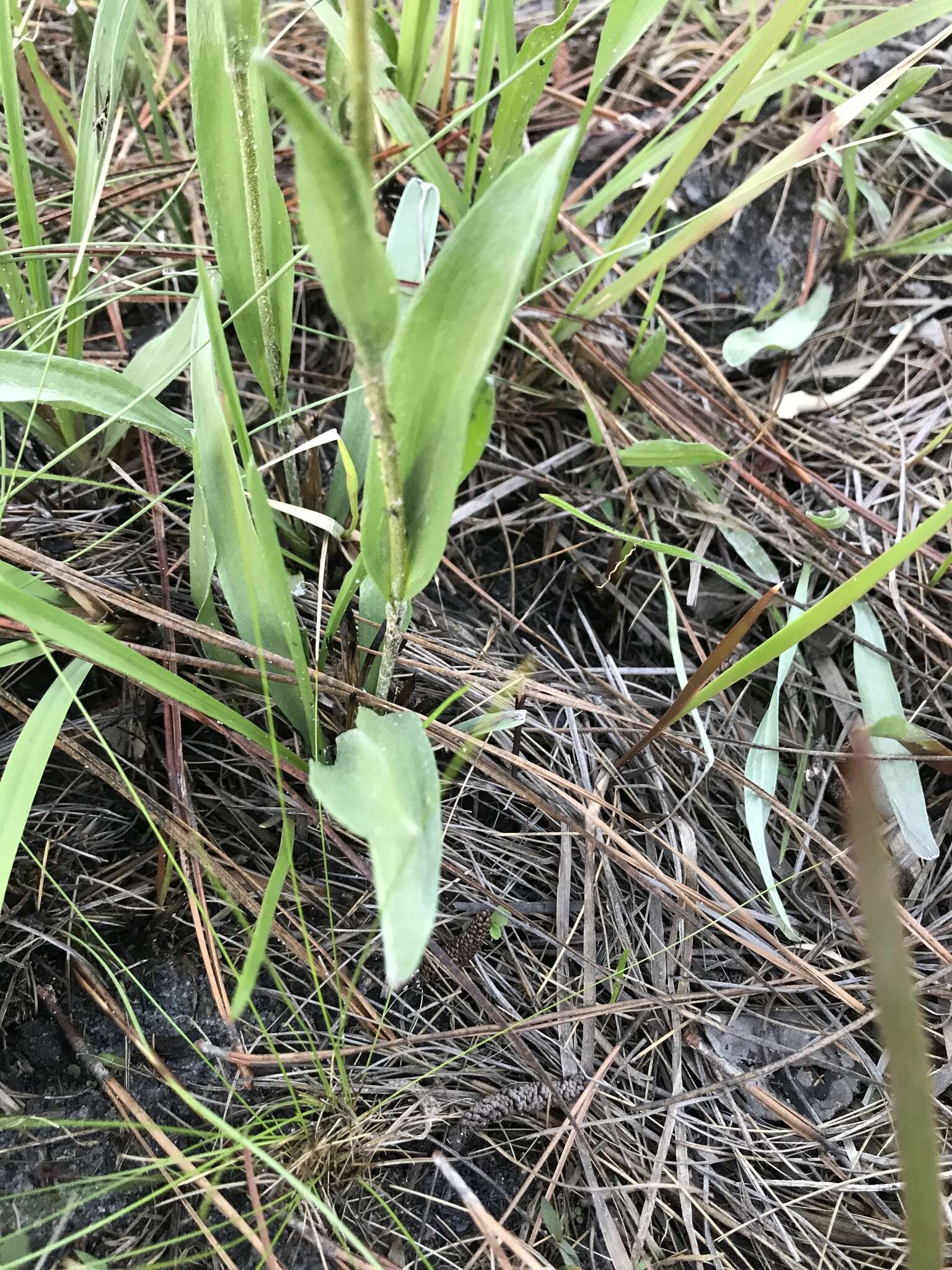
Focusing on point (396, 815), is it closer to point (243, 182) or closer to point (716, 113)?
point (243, 182)

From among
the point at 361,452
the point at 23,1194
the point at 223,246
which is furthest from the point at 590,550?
the point at 23,1194

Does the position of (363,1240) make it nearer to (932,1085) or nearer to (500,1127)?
(500,1127)

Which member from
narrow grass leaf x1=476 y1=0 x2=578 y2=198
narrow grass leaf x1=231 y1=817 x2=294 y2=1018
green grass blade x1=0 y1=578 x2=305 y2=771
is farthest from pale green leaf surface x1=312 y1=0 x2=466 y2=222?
narrow grass leaf x1=231 y1=817 x2=294 y2=1018

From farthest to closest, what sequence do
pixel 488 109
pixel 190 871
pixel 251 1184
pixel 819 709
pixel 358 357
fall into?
pixel 488 109
pixel 819 709
pixel 190 871
pixel 251 1184
pixel 358 357

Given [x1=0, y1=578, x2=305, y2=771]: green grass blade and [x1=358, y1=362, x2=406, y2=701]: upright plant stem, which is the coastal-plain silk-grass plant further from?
[x1=0, y1=578, x2=305, y2=771]: green grass blade

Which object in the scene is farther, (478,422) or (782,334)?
(782,334)

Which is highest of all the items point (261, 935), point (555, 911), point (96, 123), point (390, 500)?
point (96, 123)

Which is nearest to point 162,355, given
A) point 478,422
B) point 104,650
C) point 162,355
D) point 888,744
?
point 162,355
